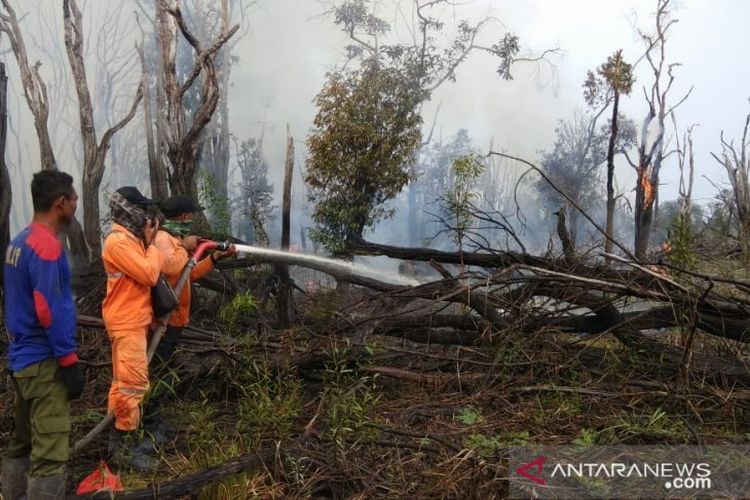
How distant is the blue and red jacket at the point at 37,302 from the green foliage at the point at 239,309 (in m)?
3.19

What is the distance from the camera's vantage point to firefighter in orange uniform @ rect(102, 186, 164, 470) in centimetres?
308

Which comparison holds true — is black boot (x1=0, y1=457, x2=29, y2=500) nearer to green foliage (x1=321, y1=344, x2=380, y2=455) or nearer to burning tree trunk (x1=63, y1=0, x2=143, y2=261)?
green foliage (x1=321, y1=344, x2=380, y2=455)

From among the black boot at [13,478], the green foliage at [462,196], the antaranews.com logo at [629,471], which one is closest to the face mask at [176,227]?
the black boot at [13,478]

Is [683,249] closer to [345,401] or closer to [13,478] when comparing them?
[345,401]

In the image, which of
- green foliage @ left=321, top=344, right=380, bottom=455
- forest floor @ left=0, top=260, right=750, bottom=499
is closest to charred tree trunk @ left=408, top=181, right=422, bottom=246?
forest floor @ left=0, top=260, right=750, bottom=499

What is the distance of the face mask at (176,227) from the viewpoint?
12.5ft

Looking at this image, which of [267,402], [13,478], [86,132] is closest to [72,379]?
[13,478]

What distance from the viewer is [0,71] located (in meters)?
6.49

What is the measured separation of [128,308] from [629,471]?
292cm

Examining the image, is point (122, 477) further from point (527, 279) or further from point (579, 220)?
point (579, 220)

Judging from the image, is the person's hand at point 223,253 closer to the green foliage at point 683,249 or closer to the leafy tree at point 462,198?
the leafy tree at point 462,198

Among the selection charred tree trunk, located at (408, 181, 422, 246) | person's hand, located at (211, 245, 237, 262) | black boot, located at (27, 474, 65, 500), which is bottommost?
black boot, located at (27, 474, 65, 500)

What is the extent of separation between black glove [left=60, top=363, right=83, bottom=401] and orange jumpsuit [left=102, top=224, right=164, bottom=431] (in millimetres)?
465

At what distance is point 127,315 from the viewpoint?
3129 millimetres
